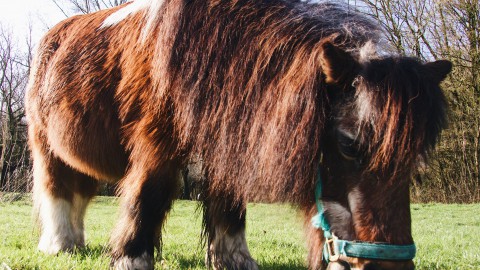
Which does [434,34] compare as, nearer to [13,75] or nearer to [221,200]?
[221,200]

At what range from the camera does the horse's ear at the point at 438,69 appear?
7.74 feet

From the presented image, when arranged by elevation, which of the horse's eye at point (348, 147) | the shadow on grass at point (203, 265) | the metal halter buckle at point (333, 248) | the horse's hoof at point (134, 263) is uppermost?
the horse's eye at point (348, 147)

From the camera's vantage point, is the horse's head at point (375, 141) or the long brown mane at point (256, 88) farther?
the long brown mane at point (256, 88)

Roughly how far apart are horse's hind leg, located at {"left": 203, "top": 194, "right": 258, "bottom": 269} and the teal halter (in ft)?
4.51

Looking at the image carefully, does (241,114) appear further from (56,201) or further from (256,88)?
(56,201)

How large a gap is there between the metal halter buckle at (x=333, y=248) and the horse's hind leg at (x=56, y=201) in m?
3.18

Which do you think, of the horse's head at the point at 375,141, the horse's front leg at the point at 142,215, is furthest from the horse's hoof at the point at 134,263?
the horse's head at the point at 375,141

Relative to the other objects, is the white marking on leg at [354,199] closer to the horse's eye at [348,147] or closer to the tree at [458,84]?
the horse's eye at [348,147]

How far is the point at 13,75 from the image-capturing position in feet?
95.6

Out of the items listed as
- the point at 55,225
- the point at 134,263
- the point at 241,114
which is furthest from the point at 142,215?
the point at 55,225

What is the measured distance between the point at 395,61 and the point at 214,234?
2.05 m

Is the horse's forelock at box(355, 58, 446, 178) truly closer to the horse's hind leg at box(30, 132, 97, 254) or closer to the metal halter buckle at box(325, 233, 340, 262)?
the metal halter buckle at box(325, 233, 340, 262)

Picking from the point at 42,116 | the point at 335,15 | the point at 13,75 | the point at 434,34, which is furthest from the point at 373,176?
the point at 13,75

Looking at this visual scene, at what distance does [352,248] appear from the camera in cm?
198
